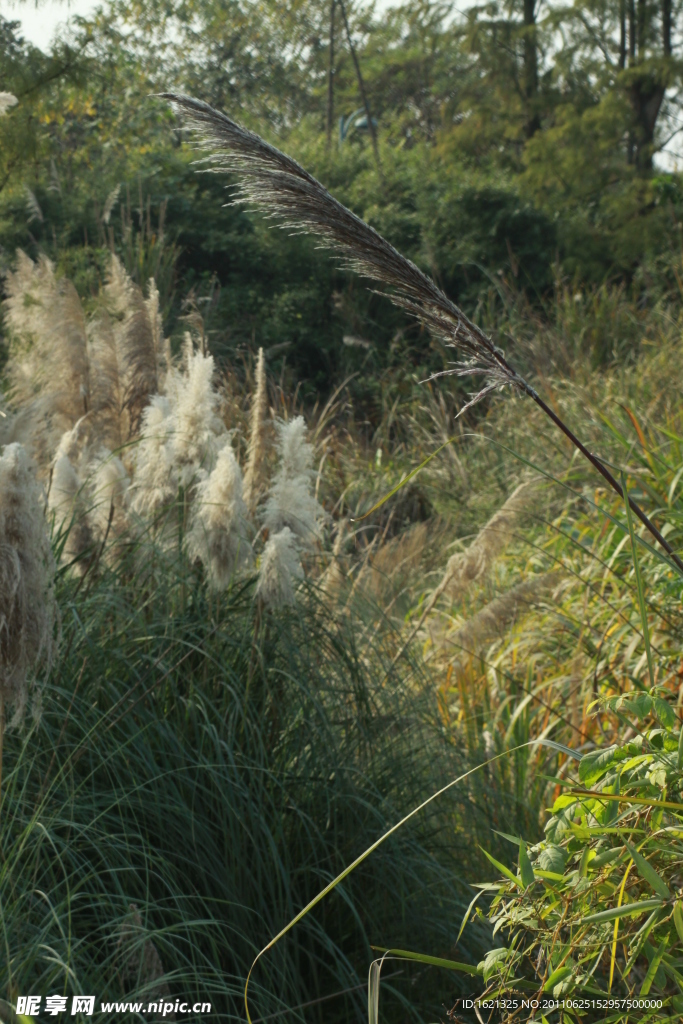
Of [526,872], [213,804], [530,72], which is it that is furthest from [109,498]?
[530,72]

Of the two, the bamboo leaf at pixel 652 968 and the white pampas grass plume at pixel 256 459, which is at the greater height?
the white pampas grass plume at pixel 256 459

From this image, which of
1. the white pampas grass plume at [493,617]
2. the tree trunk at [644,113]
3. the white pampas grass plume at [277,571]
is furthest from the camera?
the tree trunk at [644,113]

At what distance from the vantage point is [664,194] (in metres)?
12.6

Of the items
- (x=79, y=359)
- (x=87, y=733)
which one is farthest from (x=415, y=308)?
(x=79, y=359)

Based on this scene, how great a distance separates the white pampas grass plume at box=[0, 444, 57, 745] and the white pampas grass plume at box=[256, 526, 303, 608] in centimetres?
94

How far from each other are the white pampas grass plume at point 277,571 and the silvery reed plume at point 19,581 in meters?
0.94

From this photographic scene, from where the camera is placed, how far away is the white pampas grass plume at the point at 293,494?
2.90m

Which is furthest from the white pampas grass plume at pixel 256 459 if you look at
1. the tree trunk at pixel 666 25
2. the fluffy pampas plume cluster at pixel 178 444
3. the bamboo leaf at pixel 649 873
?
the tree trunk at pixel 666 25

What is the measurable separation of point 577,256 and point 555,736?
10774mm

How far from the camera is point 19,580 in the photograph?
160 cm

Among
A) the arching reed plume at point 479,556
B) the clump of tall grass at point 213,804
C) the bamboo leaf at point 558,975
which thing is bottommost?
the clump of tall grass at point 213,804

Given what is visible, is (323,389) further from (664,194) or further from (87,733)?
(87,733)

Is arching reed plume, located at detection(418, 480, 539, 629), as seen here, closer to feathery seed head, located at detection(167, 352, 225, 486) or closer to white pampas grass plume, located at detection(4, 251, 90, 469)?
feathery seed head, located at detection(167, 352, 225, 486)

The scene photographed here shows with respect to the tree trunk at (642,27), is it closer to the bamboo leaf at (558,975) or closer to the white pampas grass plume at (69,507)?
the white pampas grass plume at (69,507)
